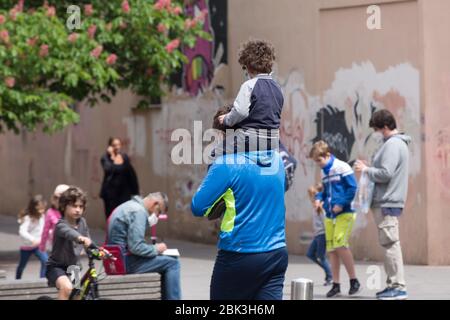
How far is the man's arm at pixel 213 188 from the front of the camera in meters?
6.84

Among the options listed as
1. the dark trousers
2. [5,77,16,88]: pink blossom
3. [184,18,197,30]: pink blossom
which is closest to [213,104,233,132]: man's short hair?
the dark trousers

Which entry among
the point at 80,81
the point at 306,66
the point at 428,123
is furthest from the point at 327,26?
the point at 80,81

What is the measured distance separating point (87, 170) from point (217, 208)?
17.5m

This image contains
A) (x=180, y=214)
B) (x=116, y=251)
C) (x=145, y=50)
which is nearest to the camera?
(x=116, y=251)

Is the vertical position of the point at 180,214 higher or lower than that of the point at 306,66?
lower

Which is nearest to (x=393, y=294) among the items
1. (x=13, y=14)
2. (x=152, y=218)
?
(x=152, y=218)

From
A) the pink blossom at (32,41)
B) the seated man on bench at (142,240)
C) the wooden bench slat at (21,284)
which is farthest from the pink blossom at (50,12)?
the wooden bench slat at (21,284)

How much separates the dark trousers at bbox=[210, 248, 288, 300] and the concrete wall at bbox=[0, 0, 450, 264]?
30.1 feet

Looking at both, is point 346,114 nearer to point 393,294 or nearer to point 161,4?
point 161,4

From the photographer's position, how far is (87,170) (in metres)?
24.2

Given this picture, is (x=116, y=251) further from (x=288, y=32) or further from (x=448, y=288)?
(x=288, y=32)

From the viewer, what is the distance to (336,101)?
57.1 ft

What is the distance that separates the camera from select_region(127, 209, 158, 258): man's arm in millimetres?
11078

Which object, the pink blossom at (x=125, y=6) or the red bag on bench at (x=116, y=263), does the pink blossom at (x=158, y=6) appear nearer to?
the pink blossom at (x=125, y=6)
